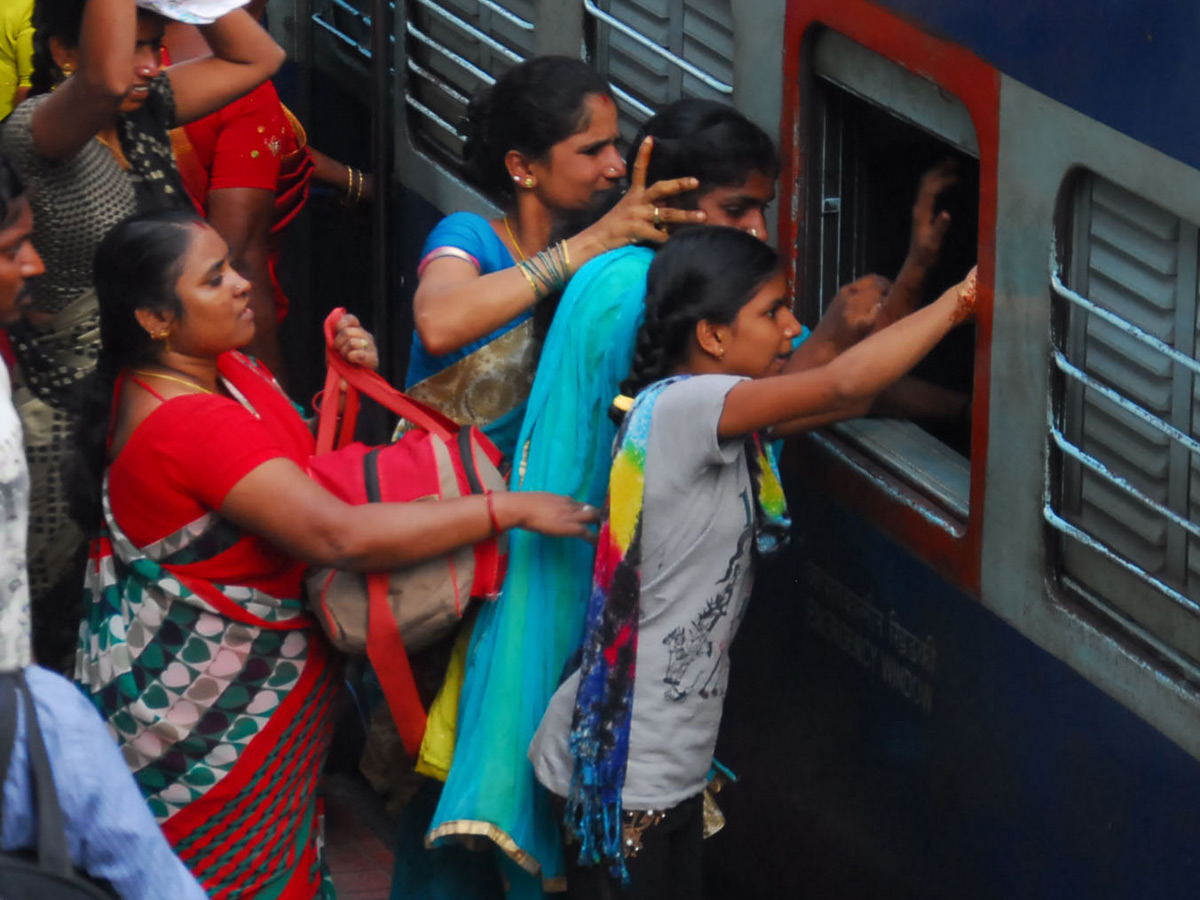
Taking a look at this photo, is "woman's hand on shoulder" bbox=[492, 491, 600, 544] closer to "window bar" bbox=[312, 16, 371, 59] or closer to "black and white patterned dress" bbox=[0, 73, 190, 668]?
"black and white patterned dress" bbox=[0, 73, 190, 668]

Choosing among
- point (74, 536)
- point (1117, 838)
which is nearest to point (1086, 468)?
point (1117, 838)

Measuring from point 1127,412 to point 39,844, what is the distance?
4.81 ft

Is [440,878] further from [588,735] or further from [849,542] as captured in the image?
[849,542]

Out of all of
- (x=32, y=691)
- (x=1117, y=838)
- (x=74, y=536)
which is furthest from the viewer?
(x=74, y=536)

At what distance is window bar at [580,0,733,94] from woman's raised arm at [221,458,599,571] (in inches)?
35.2

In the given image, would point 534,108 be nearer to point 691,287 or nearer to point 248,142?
point 691,287

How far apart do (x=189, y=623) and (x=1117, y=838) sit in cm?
137

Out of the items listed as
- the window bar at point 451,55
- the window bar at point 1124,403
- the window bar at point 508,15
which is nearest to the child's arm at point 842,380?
the window bar at point 1124,403

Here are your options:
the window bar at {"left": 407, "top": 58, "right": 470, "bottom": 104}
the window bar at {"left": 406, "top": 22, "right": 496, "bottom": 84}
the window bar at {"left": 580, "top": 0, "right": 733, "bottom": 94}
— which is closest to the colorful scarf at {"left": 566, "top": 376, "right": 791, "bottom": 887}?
the window bar at {"left": 580, "top": 0, "right": 733, "bottom": 94}

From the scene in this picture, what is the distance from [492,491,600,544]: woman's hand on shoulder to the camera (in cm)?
276

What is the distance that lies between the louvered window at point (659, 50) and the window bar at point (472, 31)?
0.46m

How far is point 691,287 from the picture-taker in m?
2.61

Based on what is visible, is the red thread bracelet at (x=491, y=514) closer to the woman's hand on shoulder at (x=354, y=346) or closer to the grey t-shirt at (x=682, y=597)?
the grey t-shirt at (x=682, y=597)

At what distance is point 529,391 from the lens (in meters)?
3.10
